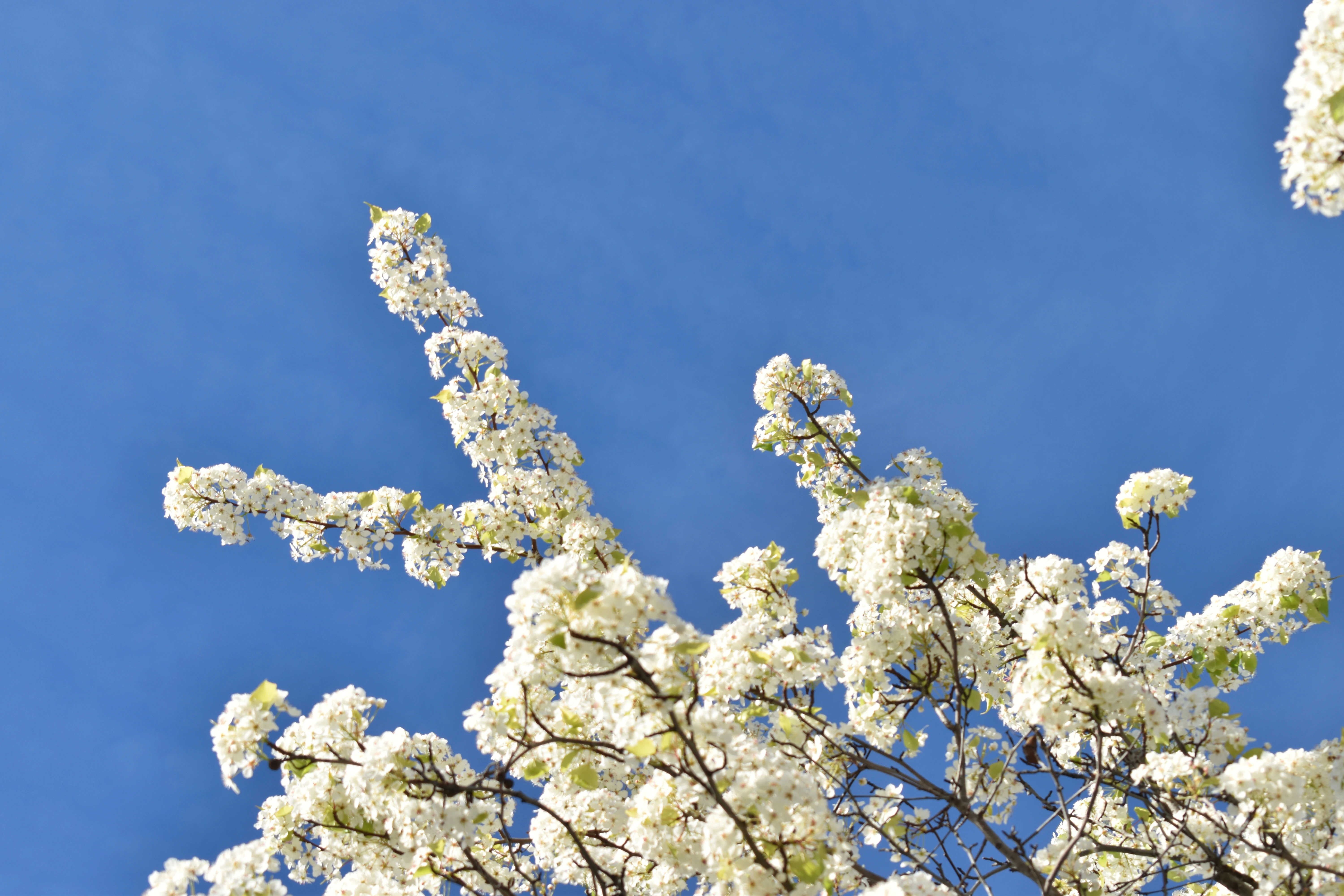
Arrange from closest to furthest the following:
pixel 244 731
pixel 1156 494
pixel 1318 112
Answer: pixel 1318 112 → pixel 244 731 → pixel 1156 494

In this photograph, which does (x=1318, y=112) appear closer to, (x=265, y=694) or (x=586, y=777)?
(x=586, y=777)

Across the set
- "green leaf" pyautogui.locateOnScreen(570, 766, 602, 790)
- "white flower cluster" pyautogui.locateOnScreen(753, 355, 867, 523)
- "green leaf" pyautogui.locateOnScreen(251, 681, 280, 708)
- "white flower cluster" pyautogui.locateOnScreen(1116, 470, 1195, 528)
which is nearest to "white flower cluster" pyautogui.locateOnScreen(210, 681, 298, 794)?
"green leaf" pyautogui.locateOnScreen(251, 681, 280, 708)

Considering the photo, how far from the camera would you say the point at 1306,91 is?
3879mm

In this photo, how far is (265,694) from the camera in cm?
546

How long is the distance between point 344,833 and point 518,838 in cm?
150

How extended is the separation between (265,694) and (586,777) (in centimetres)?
232

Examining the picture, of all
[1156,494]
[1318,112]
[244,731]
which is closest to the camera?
[1318,112]

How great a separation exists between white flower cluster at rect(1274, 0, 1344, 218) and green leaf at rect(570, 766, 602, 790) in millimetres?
5397

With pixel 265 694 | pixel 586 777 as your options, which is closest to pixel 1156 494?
pixel 586 777

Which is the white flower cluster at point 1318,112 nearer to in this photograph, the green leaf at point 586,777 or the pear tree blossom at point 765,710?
the pear tree blossom at point 765,710

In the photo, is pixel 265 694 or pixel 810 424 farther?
pixel 810 424

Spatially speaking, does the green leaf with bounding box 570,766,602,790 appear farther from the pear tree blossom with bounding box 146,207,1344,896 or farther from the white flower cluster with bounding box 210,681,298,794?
the white flower cluster with bounding box 210,681,298,794

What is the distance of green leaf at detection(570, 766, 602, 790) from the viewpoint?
5500 millimetres

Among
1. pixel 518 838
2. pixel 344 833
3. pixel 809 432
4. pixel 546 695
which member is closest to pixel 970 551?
pixel 809 432
